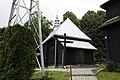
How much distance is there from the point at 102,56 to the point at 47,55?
1719 centimetres

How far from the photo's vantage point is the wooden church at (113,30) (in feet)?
55.1

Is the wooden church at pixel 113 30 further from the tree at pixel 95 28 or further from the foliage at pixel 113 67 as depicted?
the tree at pixel 95 28

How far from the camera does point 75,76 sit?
12.0 meters

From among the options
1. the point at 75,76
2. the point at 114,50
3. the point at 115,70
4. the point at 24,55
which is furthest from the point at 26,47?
the point at 114,50

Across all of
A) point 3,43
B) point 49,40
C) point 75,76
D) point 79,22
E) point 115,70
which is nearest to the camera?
point 3,43

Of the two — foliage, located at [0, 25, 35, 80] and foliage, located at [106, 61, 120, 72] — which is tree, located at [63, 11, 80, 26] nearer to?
foliage, located at [106, 61, 120, 72]

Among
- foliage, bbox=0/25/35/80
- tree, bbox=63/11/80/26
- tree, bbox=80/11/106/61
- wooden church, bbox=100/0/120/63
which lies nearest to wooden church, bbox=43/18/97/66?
wooden church, bbox=100/0/120/63

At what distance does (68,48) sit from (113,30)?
10923 millimetres

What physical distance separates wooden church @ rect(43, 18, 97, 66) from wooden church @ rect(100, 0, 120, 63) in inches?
367

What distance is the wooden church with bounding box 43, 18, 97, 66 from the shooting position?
27.6m

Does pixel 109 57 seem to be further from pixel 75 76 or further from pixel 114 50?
pixel 75 76

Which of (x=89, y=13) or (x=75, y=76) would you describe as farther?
(x=89, y=13)

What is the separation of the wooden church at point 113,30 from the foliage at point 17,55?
33.1ft

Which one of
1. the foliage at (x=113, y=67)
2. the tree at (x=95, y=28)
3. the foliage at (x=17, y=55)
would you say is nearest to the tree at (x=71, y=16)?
the tree at (x=95, y=28)
